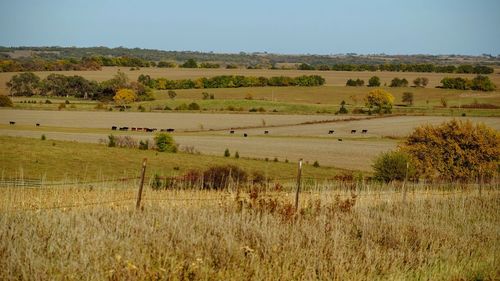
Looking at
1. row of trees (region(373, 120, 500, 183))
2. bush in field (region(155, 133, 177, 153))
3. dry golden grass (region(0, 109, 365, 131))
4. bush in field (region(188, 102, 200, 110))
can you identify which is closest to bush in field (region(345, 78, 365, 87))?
bush in field (region(188, 102, 200, 110))

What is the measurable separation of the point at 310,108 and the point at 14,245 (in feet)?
375

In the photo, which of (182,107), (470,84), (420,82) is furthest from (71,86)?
(470,84)

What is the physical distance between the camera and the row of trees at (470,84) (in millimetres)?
158625

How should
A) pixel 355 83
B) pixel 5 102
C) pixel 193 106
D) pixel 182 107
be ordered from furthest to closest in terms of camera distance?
1. pixel 355 83
2. pixel 193 106
3. pixel 182 107
4. pixel 5 102

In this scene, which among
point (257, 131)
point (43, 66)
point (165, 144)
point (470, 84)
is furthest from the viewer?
point (43, 66)

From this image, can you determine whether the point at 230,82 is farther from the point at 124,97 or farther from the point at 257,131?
the point at 257,131

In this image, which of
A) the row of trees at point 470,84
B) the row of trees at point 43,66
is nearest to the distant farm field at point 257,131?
the row of trees at point 470,84

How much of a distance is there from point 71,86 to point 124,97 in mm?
16414

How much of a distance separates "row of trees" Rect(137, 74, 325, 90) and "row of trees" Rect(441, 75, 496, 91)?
112ft

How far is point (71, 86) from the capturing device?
140 m

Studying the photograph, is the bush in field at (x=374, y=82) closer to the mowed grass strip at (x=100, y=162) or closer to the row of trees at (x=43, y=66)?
the row of trees at (x=43, y=66)

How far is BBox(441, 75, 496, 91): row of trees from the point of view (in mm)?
158625

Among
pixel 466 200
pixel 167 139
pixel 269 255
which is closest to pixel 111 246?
pixel 269 255

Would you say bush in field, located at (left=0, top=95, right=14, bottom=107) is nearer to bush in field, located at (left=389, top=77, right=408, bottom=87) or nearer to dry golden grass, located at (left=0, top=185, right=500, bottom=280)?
dry golden grass, located at (left=0, top=185, right=500, bottom=280)
